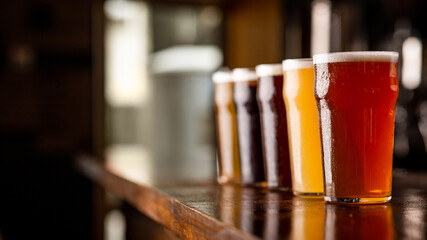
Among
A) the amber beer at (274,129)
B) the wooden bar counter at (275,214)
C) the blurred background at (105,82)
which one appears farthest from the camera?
the blurred background at (105,82)

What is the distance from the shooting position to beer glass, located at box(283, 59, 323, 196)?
99 cm

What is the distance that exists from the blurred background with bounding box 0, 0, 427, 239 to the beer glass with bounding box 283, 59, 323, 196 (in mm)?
3031

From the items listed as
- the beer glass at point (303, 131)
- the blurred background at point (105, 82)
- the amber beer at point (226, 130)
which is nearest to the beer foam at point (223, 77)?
the amber beer at point (226, 130)

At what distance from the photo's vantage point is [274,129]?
3.63 ft

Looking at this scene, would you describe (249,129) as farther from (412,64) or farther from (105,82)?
(105,82)

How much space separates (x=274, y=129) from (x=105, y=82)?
4.20 meters

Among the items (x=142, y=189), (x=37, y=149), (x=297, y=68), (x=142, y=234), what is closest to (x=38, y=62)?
(x=37, y=149)

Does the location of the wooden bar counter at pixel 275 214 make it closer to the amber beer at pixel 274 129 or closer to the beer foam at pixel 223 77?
the amber beer at pixel 274 129

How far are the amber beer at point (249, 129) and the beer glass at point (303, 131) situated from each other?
0.63 ft

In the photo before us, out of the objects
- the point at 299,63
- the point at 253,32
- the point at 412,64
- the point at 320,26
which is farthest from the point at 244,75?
the point at 253,32

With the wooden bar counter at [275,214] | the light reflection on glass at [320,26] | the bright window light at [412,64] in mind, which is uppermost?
the light reflection on glass at [320,26]

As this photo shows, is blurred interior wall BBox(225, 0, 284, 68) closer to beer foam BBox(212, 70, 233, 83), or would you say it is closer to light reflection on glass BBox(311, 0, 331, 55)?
light reflection on glass BBox(311, 0, 331, 55)

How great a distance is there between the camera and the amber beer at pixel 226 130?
1289 mm

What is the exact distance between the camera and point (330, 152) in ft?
2.91
